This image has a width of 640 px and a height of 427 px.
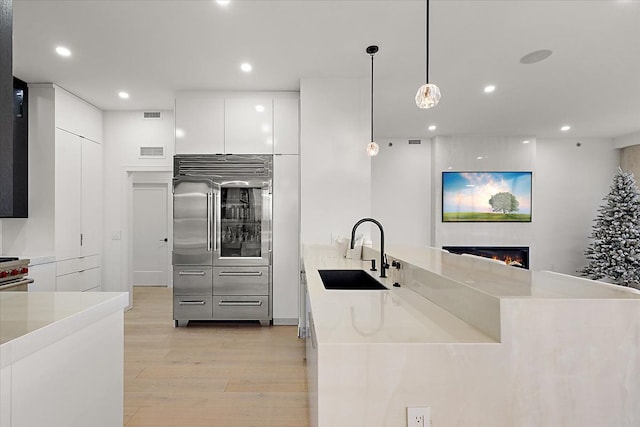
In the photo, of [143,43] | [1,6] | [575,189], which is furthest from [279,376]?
[575,189]

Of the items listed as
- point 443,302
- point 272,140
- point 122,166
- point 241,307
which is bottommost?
point 241,307

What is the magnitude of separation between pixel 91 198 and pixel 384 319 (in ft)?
15.7

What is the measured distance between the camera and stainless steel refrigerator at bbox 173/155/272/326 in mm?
4266

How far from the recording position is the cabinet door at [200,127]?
14.2 ft

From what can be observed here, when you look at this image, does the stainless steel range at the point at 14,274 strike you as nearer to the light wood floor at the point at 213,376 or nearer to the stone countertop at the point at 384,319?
the light wood floor at the point at 213,376

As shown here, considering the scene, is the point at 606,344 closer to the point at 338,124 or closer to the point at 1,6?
the point at 1,6

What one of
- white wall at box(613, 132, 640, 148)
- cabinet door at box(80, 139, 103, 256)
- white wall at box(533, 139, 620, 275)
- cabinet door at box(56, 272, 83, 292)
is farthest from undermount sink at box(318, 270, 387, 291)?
white wall at box(613, 132, 640, 148)

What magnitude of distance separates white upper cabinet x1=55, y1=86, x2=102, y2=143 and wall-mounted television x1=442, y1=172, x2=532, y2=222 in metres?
5.76

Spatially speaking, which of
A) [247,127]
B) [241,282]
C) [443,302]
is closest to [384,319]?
[443,302]

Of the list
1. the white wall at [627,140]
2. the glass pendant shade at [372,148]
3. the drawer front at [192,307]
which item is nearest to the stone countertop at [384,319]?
the glass pendant shade at [372,148]

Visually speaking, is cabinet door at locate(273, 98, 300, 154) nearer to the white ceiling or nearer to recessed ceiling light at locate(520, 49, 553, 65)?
the white ceiling

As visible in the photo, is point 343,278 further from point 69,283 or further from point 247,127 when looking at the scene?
point 69,283

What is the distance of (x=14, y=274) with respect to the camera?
10.9 feet

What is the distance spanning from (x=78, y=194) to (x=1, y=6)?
460cm
